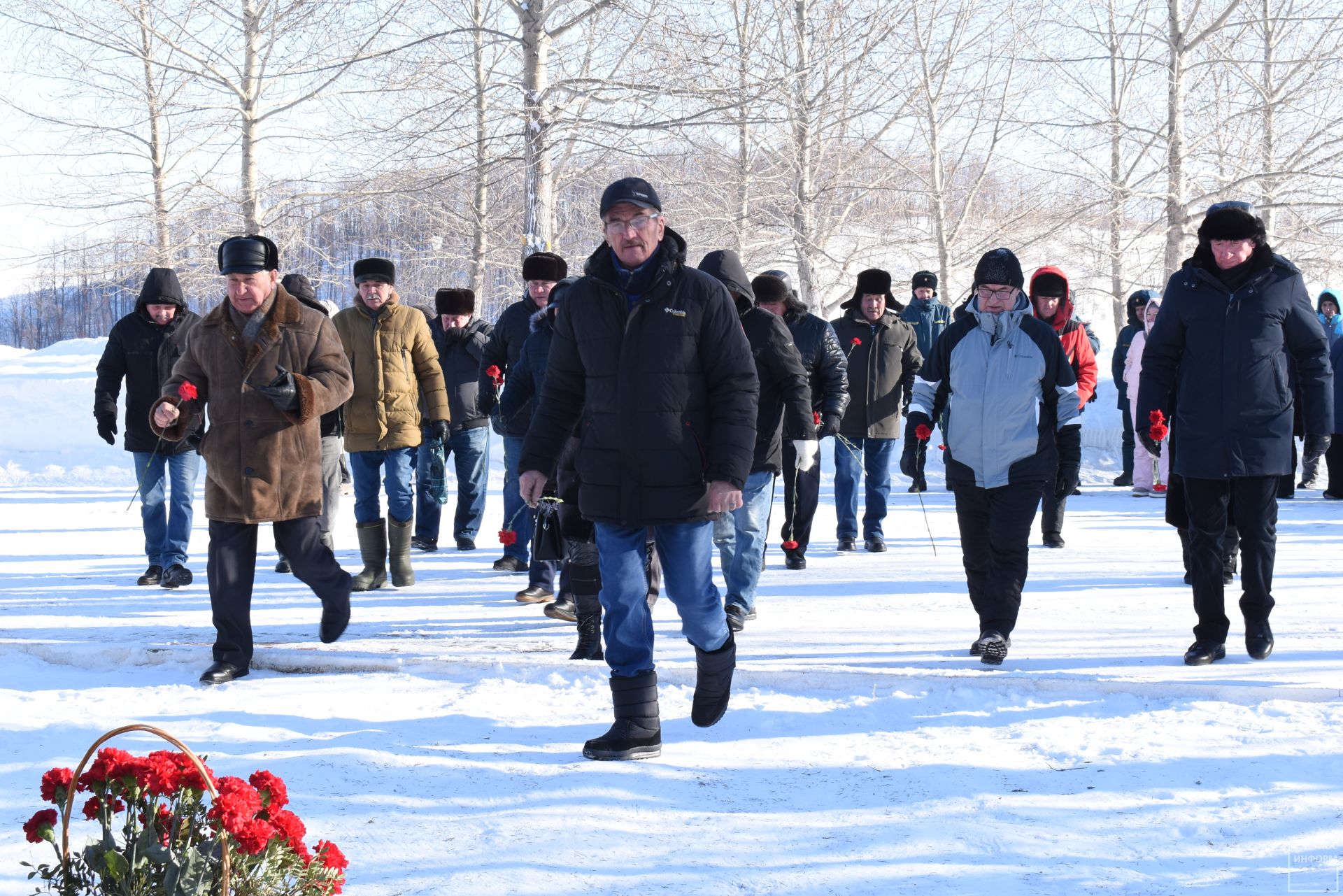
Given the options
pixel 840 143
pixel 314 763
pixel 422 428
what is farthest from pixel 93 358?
pixel 314 763

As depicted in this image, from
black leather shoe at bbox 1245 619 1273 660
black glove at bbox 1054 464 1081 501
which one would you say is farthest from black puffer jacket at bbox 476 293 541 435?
black leather shoe at bbox 1245 619 1273 660

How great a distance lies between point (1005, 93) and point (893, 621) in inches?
695

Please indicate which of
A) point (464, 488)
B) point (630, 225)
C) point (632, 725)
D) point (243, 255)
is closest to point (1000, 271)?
point (630, 225)

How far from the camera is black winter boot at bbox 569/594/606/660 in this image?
6.30m

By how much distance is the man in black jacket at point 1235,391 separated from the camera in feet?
19.9

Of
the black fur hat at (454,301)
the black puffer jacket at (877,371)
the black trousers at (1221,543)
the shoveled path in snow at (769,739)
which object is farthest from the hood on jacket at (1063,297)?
the black fur hat at (454,301)

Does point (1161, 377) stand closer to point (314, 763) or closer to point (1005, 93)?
point (314, 763)

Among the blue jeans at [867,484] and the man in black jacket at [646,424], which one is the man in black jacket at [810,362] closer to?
the blue jeans at [867,484]

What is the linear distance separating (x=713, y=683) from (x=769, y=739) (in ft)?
0.97

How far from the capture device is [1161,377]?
635 centimetres

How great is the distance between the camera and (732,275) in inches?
266

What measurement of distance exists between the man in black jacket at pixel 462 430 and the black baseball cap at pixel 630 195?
571 centimetres

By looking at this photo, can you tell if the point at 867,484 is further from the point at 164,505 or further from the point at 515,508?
the point at 164,505

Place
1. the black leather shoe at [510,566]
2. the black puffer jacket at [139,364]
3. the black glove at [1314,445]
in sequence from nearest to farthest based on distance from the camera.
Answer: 1. the black glove at [1314,445]
2. the black puffer jacket at [139,364]
3. the black leather shoe at [510,566]
